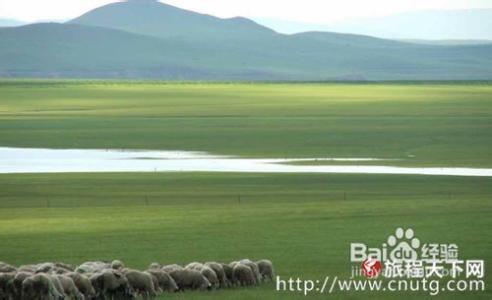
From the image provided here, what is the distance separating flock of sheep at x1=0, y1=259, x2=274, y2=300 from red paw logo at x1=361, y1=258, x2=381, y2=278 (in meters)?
1.33

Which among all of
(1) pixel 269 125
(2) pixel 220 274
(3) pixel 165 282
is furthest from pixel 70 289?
(1) pixel 269 125

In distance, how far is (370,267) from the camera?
1820 centimetres

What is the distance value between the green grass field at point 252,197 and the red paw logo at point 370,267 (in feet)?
0.93

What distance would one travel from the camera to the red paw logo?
1775 centimetres

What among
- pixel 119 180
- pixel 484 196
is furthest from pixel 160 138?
pixel 484 196

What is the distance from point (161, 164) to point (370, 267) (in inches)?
984

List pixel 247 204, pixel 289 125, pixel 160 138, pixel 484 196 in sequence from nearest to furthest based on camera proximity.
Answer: pixel 247 204 < pixel 484 196 < pixel 160 138 < pixel 289 125

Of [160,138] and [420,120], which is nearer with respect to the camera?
[160,138]

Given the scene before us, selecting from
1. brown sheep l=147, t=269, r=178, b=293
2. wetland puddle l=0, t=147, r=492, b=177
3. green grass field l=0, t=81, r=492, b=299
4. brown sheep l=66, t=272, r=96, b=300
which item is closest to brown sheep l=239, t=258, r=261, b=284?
green grass field l=0, t=81, r=492, b=299

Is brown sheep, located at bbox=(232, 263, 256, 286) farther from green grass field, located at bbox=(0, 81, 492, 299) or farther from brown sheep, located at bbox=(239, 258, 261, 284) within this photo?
green grass field, located at bbox=(0, 81, 492, 299)

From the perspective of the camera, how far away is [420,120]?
65.8 m

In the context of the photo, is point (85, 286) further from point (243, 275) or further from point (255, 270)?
point (255, 270)

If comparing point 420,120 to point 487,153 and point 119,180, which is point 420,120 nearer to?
point 487,153

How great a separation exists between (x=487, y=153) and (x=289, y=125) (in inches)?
629
